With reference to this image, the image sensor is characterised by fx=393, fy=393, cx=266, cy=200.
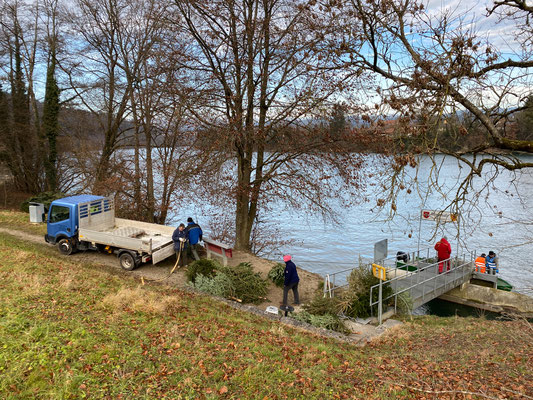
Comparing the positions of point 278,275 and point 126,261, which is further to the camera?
point 126,261

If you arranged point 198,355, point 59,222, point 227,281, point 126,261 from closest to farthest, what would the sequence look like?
point 198,355 < point 227,281 < point 126,261 < point 59,222

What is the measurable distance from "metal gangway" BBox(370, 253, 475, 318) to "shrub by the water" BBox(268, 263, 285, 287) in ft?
10.4

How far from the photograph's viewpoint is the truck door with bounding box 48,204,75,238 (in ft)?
51.1

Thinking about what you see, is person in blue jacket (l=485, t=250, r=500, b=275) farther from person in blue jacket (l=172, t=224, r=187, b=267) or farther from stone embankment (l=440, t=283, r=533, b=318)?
person in blue jacket (l=172, t=224, r=187, b=267)

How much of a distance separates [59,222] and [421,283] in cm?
1442

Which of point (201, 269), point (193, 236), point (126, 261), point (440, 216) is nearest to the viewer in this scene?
point (440, 216)

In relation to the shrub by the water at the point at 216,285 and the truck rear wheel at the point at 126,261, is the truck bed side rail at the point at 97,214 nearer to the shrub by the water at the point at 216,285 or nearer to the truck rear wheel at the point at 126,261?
the truck rear wheel at the point at 126,261

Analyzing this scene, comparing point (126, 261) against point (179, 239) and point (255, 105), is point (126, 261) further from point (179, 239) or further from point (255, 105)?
point (255, 105)

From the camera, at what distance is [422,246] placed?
26.8 metres

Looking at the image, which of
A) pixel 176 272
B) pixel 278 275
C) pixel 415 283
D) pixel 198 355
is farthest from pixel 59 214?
pixel 415 283

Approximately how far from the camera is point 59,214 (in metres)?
15.8

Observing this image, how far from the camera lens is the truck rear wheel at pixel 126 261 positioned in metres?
14.2

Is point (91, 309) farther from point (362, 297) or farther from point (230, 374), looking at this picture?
point (362, 297)

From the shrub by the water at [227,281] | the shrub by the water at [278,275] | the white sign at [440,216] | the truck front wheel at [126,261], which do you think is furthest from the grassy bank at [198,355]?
the truck front wheel at [126,261]
